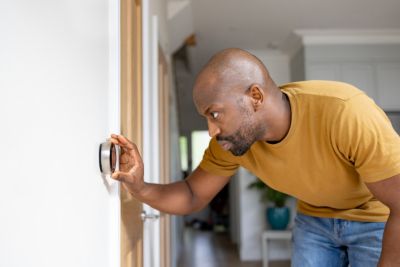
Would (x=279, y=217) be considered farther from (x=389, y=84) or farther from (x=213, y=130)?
(x=213, y=130)

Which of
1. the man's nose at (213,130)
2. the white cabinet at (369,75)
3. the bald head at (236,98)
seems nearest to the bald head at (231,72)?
the bald head at (236,98)

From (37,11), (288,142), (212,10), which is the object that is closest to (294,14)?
(212,10)

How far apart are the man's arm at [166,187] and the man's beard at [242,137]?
9.7 inches

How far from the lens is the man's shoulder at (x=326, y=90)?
1.07 metres

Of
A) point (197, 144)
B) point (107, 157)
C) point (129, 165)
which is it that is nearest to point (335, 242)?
point (129, 165)

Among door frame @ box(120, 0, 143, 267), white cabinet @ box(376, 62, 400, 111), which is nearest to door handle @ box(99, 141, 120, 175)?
door frame @ box(120, 0, 143, 267)

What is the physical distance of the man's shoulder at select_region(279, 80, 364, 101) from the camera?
3.52ft

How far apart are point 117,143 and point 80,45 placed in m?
0.30

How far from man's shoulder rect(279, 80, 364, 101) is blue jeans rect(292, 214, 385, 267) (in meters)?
0.46

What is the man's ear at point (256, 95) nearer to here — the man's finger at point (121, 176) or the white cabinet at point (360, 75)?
the man's finger at point (121, 176)

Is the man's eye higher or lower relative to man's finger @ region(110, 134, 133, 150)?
higher

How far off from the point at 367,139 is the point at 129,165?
2.00 ft

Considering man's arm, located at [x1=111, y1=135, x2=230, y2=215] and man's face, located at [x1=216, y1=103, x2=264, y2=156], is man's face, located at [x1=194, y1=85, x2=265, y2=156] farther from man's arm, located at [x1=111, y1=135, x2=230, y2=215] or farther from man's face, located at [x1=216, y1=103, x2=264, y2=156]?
man's arm, located at [x1=111, y1=135, x2=230, y2=215]

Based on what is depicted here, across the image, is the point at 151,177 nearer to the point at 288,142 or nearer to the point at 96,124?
the point at 288,142
